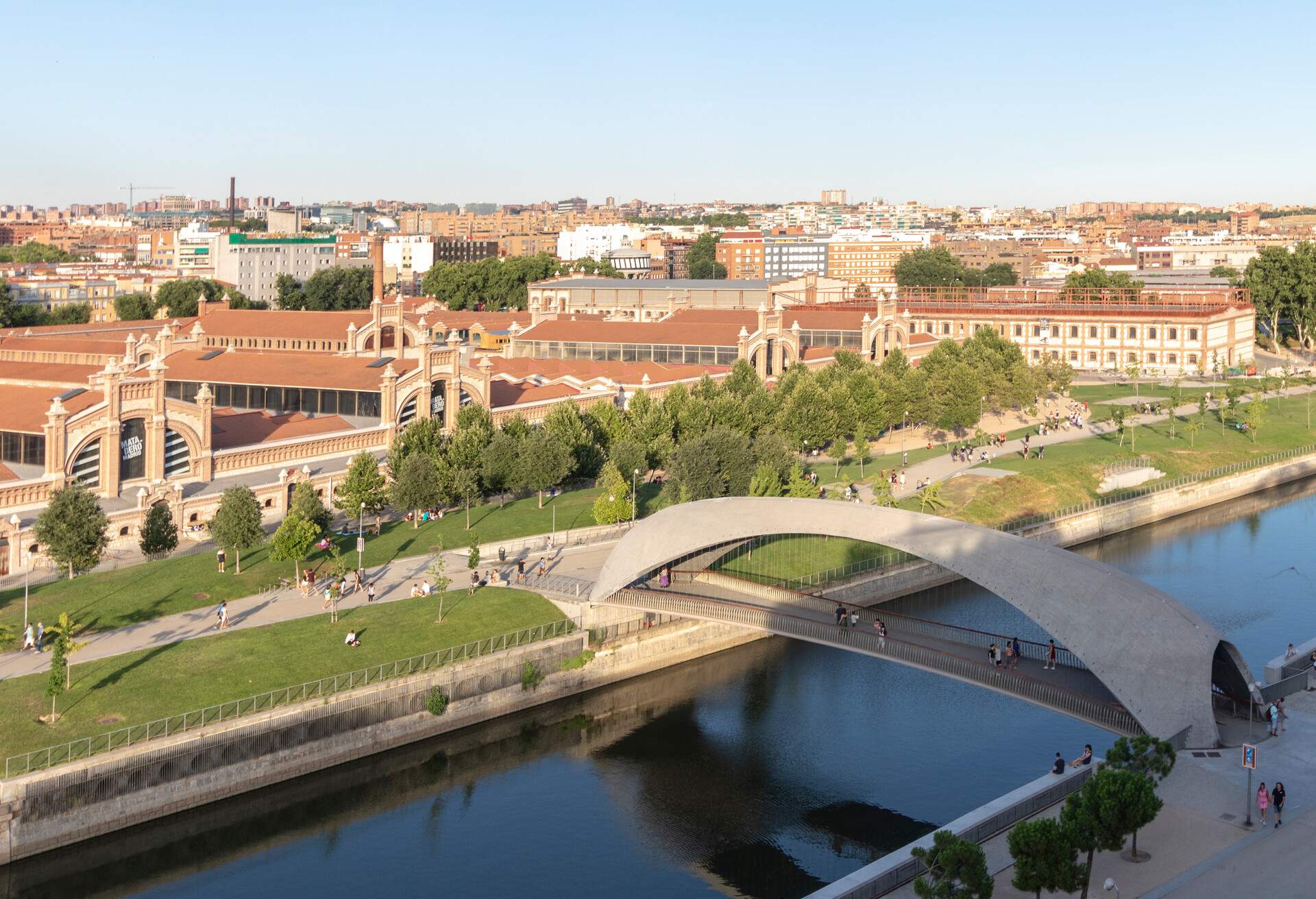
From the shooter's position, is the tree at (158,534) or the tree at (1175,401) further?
the tree at (1175,401)

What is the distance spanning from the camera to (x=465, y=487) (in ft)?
178

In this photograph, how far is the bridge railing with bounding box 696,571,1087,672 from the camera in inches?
1463

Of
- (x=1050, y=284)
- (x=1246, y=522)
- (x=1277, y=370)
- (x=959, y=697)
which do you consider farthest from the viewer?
(x=1050, y=284)

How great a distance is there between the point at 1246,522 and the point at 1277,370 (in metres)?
55.3

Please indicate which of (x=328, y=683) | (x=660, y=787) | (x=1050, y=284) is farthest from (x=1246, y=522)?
(x=1050, y=284)

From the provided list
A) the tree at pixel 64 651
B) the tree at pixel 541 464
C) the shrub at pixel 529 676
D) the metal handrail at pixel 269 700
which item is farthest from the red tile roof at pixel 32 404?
the shrub at pixel 529 676

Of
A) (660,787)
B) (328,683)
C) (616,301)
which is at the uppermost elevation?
(616,301)

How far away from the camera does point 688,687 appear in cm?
4375

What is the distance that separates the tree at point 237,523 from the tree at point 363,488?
483 centimetres

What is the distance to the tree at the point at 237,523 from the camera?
148 ft

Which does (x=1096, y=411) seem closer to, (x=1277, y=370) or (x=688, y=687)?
(x=1277, y=370)

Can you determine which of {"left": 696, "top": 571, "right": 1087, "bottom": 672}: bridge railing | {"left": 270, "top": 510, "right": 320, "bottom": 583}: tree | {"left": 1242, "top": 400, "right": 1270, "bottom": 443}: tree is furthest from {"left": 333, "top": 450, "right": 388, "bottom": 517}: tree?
{"left": 1242, "top": 400, "right": 1270, "bottom": 443}: tree

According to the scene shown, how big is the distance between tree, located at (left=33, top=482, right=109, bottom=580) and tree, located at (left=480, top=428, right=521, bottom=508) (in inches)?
662

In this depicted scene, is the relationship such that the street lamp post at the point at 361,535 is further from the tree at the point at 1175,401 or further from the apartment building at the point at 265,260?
the apartment building at the point at 265,260
